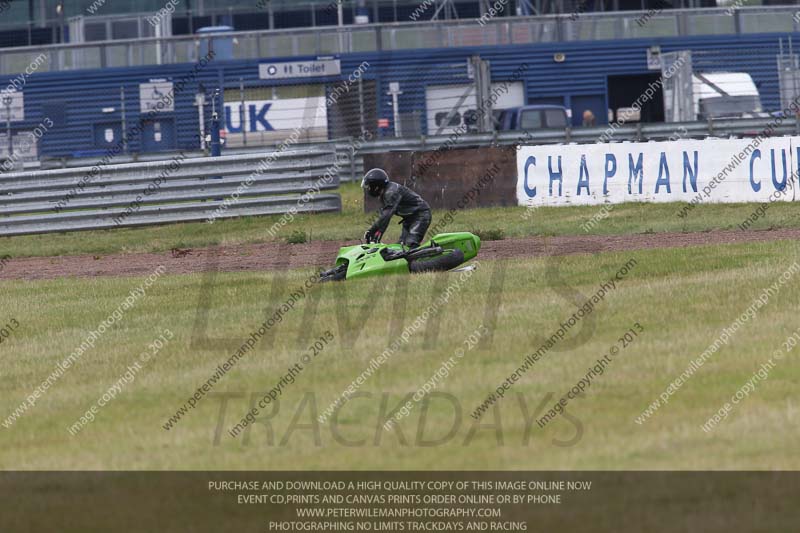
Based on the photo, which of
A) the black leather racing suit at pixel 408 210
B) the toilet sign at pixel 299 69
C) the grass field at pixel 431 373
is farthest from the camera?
the toilet sign at pixel 299 69

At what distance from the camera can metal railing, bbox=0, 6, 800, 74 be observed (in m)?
37.3

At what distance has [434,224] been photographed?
20.8 metres

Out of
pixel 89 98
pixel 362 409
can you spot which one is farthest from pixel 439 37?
pixel 362 409

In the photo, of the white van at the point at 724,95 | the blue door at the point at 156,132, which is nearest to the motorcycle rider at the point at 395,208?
the white van at the point at 724,95

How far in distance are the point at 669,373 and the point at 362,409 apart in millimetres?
2219

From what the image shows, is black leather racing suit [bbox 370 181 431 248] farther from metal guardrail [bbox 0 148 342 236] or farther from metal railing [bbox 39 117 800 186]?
metal railing [bbox 39 117 800 186]

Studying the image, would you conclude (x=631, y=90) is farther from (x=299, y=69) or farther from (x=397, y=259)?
(x=397, y=259)

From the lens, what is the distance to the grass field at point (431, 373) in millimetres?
7410

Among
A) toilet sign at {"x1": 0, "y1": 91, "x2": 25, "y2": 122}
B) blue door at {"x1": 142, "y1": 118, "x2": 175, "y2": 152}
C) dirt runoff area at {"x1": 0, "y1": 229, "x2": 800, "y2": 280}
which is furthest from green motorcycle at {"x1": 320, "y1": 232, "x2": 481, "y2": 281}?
toilet sign at {"x1": 0, "y1": 91, "x2": 25, "y2": 122}

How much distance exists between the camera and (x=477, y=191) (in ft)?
75.3

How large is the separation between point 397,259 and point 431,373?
16.7 feet

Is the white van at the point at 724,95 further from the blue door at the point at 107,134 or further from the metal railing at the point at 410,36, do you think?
the blue door at the point at 107,134

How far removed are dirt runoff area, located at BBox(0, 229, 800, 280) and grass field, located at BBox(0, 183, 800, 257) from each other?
72cm

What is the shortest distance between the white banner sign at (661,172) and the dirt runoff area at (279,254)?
339 cm
